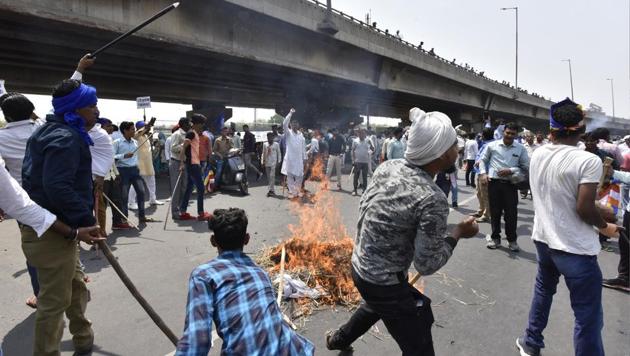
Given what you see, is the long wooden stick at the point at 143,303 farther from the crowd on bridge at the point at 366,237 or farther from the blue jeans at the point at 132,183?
the blue jeans at the point at 132,183

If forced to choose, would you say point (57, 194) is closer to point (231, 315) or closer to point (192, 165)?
point (231, 315)

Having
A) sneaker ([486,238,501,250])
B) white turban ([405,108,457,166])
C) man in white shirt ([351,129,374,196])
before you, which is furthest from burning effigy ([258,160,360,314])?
man in white shirt ([351,129,374,196])

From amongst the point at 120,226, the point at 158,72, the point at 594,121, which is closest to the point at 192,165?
the point at 120,226

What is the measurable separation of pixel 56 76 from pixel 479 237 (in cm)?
2001

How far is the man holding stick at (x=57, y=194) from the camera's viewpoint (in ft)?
8.09

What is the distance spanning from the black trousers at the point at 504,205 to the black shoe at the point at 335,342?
13.2 feet

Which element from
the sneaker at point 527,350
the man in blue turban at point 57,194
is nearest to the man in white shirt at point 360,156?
the sneaker at point 527,350

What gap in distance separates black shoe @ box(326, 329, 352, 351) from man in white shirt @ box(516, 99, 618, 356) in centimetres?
165

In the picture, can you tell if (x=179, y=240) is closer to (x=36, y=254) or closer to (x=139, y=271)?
(x=139, y=271)

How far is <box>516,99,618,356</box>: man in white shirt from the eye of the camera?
2.62m

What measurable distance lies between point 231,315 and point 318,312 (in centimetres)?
222

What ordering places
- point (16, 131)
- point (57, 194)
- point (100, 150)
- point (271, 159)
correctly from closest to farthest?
point (57, 194) < point (16, 131) < point (100, 150) < point (271, 159)

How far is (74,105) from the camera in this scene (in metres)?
2.66

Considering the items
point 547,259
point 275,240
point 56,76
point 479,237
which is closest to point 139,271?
point 275,240
